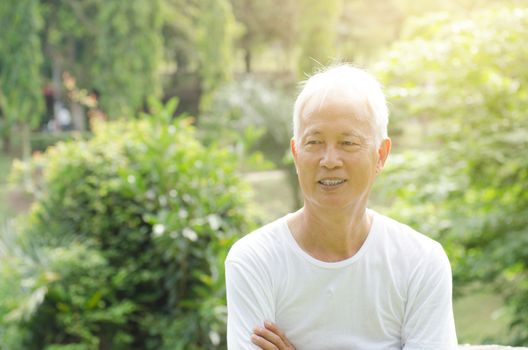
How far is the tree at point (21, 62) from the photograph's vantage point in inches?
688

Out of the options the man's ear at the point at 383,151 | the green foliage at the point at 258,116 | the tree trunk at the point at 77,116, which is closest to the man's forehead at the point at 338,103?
the man's ear at the point at 383,151

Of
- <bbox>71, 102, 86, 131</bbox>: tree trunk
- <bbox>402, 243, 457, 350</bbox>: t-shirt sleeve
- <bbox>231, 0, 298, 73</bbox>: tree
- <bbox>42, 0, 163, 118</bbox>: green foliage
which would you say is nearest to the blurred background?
<bbox>402, 243, 457, 350</bbox>: t-shirt sleeve

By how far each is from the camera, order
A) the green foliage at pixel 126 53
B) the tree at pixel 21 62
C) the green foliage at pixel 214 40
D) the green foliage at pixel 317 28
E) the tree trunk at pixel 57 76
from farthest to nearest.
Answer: the tree trunk at pixel 57 76
the green foliage at pixel 214 40
the green foliage at pixel 126 53
the tree at pixel 21 62
the green foliage at pixel 317 28

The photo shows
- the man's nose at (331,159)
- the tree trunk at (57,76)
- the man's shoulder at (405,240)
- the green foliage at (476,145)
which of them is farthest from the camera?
the tree trunk at (57,76)

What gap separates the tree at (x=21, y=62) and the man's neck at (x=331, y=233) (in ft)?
56.4

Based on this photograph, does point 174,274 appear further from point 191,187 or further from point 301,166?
point 301,166

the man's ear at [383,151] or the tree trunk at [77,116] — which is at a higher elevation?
the man's ear at [383,151]

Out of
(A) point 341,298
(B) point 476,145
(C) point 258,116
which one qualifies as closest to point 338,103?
(A) point 341,298

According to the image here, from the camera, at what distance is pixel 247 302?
1578mm

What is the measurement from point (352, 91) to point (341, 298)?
19.3 inches

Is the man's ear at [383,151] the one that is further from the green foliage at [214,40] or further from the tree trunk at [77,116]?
the tree trunk at [77,116]

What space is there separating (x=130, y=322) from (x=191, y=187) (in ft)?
3.28

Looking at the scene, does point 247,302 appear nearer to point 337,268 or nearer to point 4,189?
point 337,268

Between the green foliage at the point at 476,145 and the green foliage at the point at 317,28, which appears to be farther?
the green foliage at the point at 317,28
